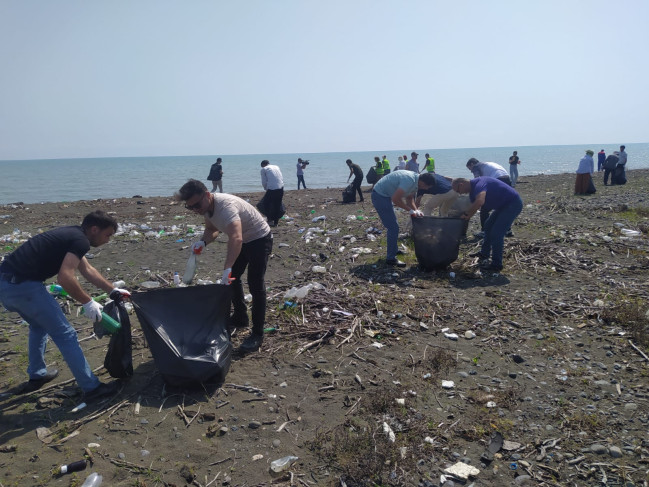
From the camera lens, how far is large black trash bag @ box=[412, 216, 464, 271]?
6.21 metres

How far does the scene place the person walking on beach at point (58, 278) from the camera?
3297 millimetres

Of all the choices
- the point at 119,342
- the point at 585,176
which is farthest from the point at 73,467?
the point at 585,176

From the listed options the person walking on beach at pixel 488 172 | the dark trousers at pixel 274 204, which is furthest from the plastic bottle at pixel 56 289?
the dark trousers at pixel 274 204

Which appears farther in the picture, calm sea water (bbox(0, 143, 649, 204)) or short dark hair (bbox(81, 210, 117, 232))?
calm sea water (bbox(0, 143, 649, 204))

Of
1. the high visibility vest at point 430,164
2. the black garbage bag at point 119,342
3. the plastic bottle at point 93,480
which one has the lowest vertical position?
the plastic bottle at point 93,480

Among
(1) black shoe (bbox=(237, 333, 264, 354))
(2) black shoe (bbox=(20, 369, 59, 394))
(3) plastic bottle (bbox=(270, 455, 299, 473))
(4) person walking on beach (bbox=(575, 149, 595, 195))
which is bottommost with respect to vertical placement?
(3) plastic bottle (bbox=(270, 455, 299, 473))

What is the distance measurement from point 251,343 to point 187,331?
857 mm

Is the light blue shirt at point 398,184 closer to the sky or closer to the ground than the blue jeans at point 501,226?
closer to the sky

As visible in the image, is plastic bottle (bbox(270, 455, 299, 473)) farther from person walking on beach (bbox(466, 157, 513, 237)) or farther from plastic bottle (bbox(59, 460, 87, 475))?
person walking on beach (bbox(466, 157, 513, 237))

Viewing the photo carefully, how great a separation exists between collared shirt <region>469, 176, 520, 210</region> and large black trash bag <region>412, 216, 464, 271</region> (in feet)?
1.86

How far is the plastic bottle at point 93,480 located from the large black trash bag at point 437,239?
15.8 feet

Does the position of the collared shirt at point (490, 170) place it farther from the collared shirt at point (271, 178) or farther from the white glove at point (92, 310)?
the white glove at point (92, 310)

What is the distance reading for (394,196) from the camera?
648 cm

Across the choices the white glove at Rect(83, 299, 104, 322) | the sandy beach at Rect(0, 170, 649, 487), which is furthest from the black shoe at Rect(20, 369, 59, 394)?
the white glove at Rect(83, 299, 104, 322)
